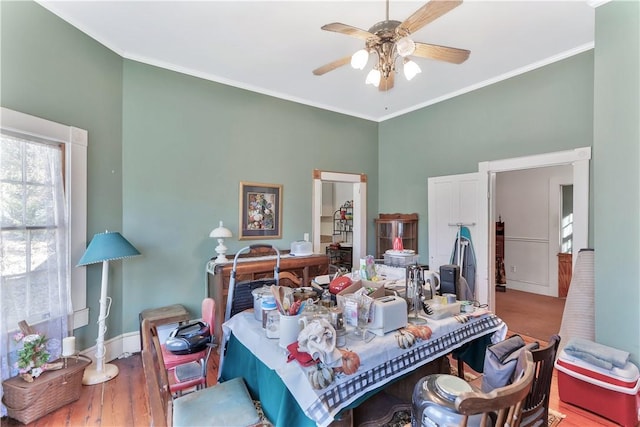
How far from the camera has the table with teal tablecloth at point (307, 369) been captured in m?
1.29

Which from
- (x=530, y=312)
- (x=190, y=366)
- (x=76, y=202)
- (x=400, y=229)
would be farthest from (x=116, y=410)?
(x=530, y=312)

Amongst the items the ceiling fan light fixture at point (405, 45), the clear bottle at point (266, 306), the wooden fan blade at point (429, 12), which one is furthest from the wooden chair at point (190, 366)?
the wooden fan blade at point (429, 12)

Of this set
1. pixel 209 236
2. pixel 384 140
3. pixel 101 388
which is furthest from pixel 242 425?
pixel 384 140

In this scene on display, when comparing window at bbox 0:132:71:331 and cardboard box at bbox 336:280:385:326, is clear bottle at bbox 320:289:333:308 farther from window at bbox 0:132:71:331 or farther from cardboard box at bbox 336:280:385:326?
window at bbox 0:132:71:331

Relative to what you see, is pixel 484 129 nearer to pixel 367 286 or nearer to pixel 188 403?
pixel 367 286

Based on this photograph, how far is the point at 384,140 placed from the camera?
534cm

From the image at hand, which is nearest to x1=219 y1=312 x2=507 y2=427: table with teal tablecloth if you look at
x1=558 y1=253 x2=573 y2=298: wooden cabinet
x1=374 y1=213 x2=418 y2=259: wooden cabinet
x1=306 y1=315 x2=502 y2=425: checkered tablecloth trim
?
x1=306 y1=315 x2=502 y2=425: checkered tablecloth trim

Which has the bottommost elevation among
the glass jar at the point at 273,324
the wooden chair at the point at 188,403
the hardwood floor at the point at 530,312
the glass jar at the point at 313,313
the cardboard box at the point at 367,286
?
the hardwood floor at the point at 530,312

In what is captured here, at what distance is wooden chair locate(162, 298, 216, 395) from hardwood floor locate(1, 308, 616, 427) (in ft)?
1.37

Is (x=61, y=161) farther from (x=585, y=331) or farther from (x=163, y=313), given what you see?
(x=585, y=331)

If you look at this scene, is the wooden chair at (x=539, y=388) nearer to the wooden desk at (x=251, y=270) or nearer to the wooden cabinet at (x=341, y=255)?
the wooden desk at (x=251, y=270)

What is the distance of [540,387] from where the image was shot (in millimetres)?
1366

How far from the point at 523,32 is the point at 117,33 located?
385 cm

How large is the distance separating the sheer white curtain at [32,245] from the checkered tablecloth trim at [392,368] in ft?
8.01
